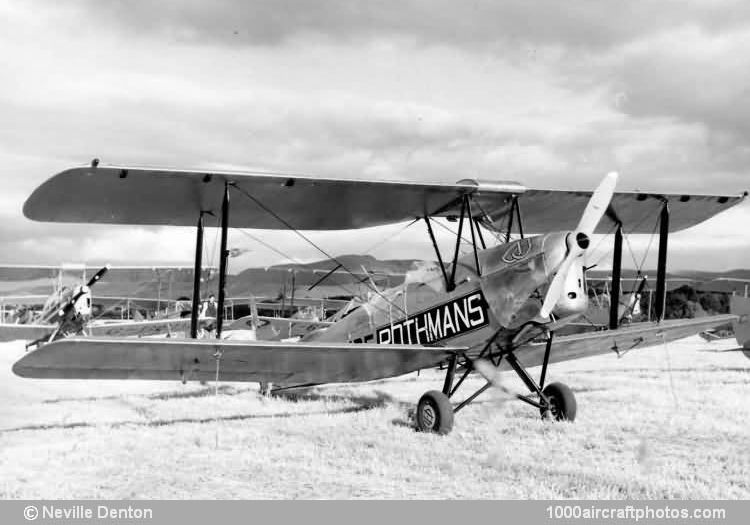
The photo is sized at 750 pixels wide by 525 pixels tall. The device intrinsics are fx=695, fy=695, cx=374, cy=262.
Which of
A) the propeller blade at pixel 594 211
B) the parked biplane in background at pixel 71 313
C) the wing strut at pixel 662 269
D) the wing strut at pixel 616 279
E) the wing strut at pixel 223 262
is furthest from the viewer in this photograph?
the parked biplane in background at pixel 71 313

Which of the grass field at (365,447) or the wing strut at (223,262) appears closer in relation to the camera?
the grass field at (365,447)

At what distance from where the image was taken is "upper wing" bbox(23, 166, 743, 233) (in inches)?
283

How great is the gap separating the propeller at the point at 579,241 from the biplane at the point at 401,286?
1cm

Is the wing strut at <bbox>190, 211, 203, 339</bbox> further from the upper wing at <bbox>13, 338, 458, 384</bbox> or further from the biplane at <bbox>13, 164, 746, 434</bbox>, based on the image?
the upper wing at <bbox>13, 338, 458, 384</bbox>

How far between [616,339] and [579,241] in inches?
126

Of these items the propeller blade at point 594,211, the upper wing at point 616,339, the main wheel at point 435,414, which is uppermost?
the propeller blade at point 594,211

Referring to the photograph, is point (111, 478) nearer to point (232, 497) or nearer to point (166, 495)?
point (166, 495)

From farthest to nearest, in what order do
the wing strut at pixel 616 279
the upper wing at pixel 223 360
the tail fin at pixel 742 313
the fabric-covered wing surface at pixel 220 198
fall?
the tail fin at pixel 742 313, the wing strut at pixel 616 279, the fabric-covered wing surface at pixel 220 198, the upper wing at pixel 223 360

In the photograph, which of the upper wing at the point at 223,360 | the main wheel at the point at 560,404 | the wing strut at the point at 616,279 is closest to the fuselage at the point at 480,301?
the upper wing at the point at 223,360

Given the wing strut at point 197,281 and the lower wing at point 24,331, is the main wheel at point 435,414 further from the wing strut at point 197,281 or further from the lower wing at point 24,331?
the lower wing at point 24,331

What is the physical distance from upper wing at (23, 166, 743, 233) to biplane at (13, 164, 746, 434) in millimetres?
24

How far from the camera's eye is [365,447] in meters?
6.53

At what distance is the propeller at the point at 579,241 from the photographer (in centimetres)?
659
